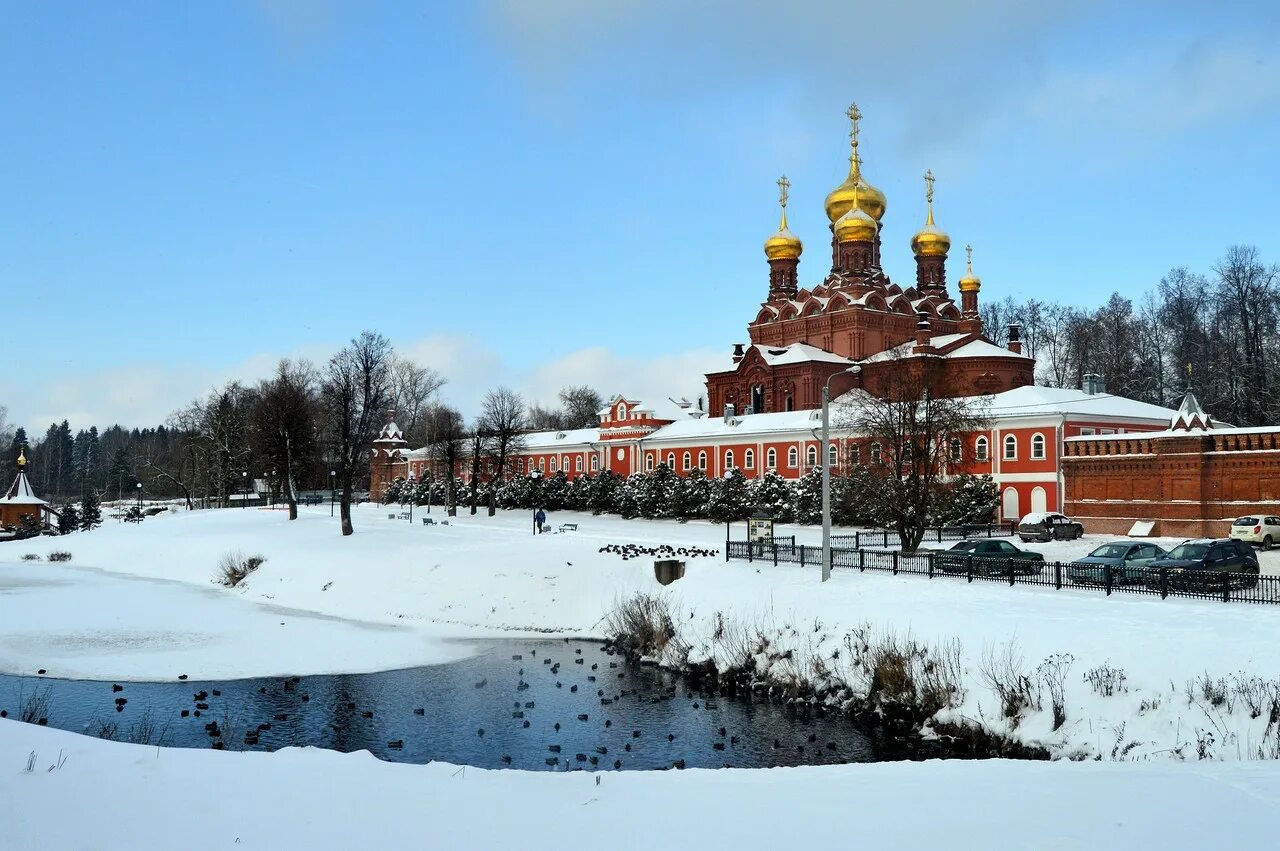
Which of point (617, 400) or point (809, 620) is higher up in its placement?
point (617, 400)

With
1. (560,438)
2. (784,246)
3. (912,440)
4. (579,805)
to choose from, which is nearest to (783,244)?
(784,246)

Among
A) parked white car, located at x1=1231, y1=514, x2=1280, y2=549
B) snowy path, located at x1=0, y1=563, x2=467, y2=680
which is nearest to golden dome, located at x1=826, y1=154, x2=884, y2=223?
parked white car, located at x1=1231, y1=514, x2=1280, y2=549

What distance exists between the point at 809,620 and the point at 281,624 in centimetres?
1638

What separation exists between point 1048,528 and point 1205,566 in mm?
16967

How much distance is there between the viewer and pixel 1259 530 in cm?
3372

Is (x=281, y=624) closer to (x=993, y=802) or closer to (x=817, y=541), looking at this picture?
(x=817, y=541)

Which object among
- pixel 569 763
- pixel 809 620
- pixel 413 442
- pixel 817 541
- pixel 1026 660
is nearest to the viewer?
pixel 569 763

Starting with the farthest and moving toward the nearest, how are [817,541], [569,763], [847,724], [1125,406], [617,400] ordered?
[617,400]
[1125,406]
[817,541]
[847,724]
[569,763]

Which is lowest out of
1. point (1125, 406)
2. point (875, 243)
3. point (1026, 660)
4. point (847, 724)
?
point (847, 724)

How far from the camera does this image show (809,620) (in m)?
24.1

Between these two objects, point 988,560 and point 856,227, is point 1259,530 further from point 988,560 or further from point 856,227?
point 856,227

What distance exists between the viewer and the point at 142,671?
24.6m

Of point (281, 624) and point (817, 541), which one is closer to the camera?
point (281, 624)

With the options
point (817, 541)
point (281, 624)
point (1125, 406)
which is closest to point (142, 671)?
point (281, 624)
